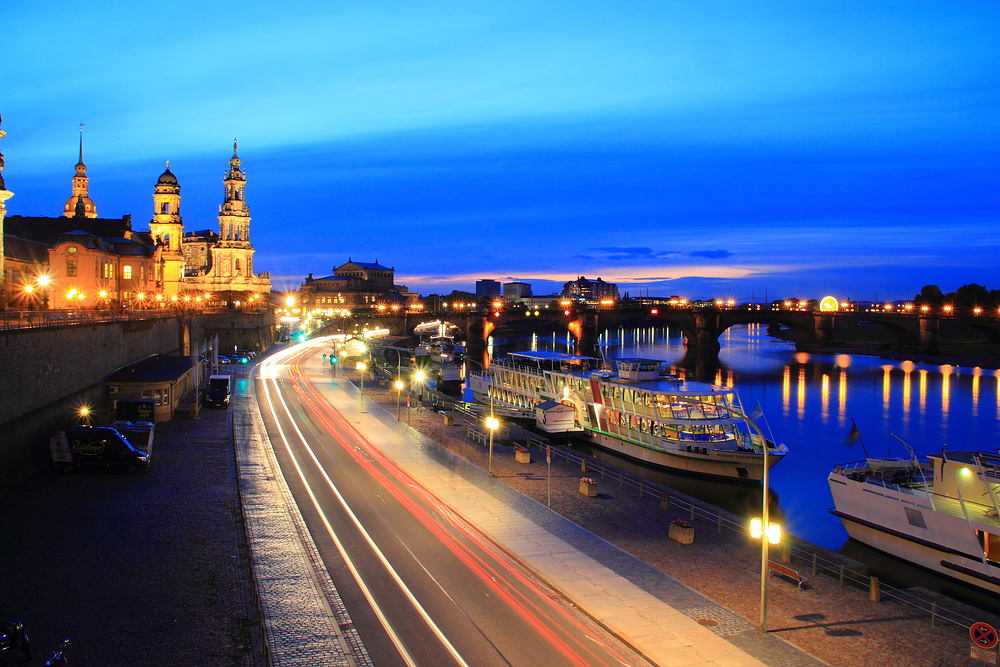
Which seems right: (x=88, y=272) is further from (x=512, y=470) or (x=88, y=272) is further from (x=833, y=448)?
(x=833, y=448)

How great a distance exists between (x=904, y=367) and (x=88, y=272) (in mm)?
116750

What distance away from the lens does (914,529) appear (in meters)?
25.1

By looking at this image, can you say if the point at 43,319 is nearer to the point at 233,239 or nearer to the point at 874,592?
the point at 874,592

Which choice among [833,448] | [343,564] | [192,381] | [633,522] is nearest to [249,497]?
[343,564]

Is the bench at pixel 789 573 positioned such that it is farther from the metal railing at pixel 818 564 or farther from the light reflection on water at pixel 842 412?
the light reflection on water at pixel 842 412

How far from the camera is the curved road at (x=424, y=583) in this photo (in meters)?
15.4

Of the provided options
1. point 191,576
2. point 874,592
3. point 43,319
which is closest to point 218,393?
point 43,319

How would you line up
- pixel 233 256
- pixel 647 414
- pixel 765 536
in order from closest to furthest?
pixel 765 536 → pixel 647 414 → pixel 233 256

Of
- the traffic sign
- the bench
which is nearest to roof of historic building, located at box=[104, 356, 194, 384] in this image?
the bench

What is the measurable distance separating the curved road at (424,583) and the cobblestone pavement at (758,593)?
436cm

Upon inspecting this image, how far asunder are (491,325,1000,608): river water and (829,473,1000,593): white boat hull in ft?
4.25

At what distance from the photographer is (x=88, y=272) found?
7356 centimetres

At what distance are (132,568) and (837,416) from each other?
2376 inches

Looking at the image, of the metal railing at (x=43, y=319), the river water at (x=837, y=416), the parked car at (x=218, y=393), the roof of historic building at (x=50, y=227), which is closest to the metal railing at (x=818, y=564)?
the river water at (x=837, y=416)
